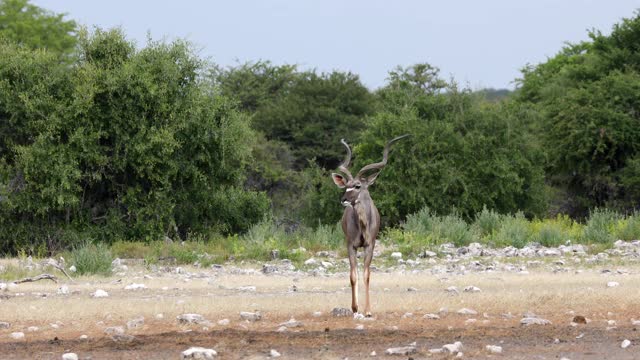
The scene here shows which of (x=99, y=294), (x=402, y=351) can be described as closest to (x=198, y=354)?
(x=402, y=351)

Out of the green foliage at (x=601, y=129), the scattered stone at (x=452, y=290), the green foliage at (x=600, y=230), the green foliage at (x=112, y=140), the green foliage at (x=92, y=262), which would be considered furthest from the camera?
the green foliage at (x=601, y=129)

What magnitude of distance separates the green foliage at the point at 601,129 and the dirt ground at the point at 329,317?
21.3m

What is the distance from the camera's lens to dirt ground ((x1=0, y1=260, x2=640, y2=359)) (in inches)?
449

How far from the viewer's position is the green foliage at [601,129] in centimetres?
3981

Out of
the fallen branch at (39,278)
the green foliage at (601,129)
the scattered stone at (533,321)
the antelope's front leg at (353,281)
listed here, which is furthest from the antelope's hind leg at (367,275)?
the green foliage at (601,129)

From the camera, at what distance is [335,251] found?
2594 centimetres

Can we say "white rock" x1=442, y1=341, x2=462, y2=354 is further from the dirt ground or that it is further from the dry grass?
the dry grass

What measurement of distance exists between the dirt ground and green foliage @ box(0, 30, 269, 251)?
29.9ft

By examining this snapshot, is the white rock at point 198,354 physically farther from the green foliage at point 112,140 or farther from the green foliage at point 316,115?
the green foliage at point 316,115

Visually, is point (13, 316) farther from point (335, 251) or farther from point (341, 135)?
point (341, 135)

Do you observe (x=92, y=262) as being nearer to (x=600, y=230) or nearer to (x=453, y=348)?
(x=453, y=348)

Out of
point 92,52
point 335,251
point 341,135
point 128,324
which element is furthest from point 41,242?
point 341,135

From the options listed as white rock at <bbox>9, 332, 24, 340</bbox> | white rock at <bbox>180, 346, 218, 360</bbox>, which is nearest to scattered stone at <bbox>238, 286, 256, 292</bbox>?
white rock at <bbox>9, 332, 24, 340</bbox>

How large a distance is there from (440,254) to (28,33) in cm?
4448
